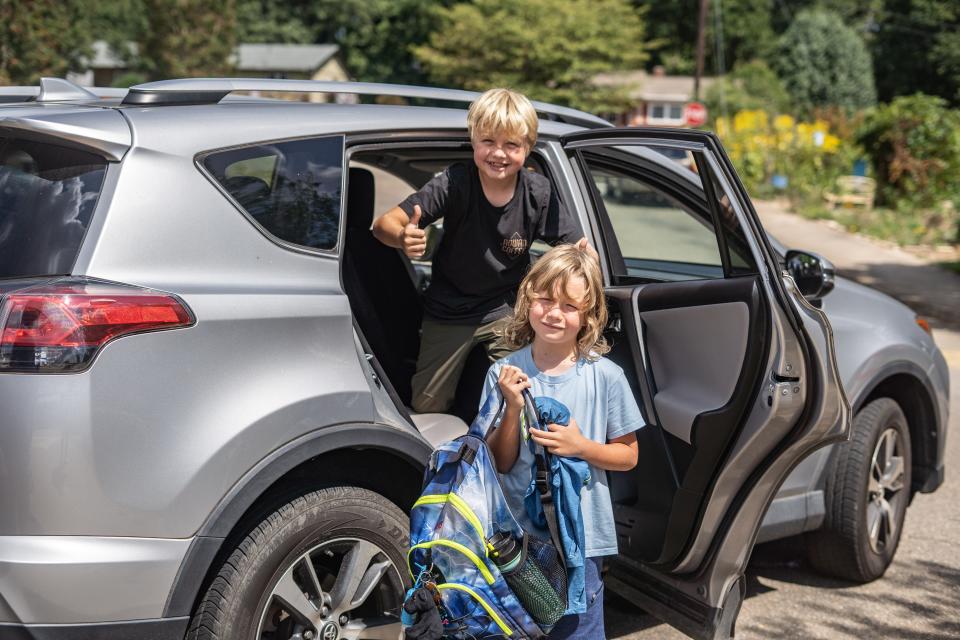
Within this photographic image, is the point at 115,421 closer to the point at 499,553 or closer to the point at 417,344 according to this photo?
the point at 499,553

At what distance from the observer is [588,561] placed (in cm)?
292

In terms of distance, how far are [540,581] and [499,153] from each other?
127 cm

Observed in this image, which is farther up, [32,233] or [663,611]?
[32,233]

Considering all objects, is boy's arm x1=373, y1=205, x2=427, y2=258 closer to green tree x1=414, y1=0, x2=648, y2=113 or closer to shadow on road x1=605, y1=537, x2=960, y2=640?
shadow on road x1=605, y1=537, x2=960, y2=640

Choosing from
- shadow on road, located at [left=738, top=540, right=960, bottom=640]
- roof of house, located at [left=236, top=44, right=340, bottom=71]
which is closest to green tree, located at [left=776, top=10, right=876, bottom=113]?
roof of house, located at [left=236, top=44, right=340, bottom=71]

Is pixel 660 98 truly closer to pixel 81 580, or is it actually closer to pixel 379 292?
pixel 379 292

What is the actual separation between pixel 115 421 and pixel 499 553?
0.97 meters

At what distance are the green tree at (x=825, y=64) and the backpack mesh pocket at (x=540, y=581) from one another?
77.1m

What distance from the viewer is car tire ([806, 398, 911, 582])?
4.39 metres

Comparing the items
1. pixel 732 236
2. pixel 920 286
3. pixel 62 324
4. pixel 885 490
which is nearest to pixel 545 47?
pixel 920 286

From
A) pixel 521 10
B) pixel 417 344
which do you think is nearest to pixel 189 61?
pixel 521 10

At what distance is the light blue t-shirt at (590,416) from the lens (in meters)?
2.87

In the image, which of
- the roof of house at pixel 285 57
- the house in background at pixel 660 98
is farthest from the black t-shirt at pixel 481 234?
the roof of house at pixel 285 57

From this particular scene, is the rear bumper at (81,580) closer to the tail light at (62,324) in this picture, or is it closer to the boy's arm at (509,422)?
the tail light at (62,324)
